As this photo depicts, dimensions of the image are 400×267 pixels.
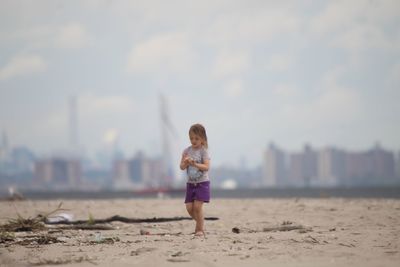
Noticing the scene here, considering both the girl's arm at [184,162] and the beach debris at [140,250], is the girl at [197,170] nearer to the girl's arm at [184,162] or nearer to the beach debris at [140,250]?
the girl's arm at [184,162]

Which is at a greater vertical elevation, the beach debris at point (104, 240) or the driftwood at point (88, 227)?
the driftwood at point (88, 227)

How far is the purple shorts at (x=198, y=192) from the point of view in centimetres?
793

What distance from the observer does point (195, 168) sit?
26.1ft

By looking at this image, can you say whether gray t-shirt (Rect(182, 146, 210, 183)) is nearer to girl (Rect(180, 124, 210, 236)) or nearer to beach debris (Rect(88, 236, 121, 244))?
girl (Rect(180, 124, 210, 236))

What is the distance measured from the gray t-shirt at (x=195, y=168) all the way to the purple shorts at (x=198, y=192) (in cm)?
7

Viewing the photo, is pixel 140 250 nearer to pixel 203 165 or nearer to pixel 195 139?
pixel 203 165

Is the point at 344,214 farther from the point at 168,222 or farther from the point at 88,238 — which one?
the point at 88,238

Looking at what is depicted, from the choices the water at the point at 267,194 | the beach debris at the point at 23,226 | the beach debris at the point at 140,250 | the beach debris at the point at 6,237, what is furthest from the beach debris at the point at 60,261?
the water at the point at 267,194

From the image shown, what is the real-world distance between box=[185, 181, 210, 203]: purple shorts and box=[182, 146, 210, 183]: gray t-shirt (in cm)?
7

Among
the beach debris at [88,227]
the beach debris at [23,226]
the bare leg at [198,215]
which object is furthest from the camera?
the beach debris at [88,227]

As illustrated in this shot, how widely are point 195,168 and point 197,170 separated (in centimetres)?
4

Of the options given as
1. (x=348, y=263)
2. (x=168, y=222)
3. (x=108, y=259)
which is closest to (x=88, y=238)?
(x=108, y=259)

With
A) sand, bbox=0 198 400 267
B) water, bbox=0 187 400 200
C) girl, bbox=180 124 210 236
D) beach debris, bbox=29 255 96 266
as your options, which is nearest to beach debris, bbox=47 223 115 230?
sand, bbox=0 198 400 267

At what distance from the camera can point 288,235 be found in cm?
724
